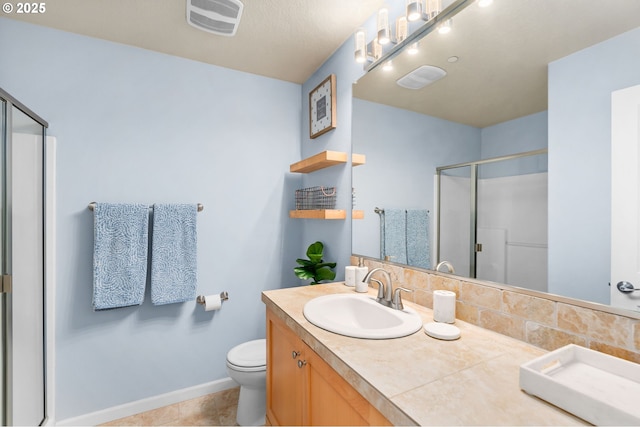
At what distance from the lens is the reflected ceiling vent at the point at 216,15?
4.98 ft

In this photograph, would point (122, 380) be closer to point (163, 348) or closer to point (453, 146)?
point (163, 348)

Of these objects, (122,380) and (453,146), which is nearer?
(453,146)

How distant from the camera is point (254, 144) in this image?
2277mm

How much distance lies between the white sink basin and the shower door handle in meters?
1.36

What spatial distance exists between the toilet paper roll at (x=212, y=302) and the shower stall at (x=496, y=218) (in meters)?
1.51

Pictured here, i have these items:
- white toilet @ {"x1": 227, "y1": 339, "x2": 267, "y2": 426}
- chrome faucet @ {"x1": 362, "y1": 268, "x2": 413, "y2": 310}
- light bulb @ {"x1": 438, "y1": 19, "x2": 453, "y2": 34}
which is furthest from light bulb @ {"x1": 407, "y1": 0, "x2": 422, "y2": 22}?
white toilet @ {"x1": 227, "y1": 339, "x2": 267, "y2": 426}

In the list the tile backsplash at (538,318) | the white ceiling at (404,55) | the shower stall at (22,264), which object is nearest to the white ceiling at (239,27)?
the white ceiling at (404,55)

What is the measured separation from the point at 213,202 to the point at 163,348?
104cm

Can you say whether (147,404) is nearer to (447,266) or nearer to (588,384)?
(447,266)

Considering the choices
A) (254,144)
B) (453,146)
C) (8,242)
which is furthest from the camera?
(254,144)

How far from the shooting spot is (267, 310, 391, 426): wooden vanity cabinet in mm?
835

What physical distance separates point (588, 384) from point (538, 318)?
261 millimetres

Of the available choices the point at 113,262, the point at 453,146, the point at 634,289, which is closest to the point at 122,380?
the point at 113,262

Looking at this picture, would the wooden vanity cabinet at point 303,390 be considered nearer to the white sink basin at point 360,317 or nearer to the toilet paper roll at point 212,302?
the white sink basin at point 360,317
